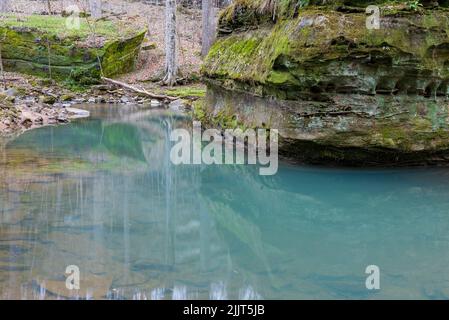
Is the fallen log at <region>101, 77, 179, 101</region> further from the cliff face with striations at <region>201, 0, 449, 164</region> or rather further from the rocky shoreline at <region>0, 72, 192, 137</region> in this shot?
the cliff face with striations at <region>201, 0, 449, 164</region>

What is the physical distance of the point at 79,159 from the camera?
9.65m

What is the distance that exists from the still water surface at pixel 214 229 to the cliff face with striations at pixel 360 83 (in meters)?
0.58

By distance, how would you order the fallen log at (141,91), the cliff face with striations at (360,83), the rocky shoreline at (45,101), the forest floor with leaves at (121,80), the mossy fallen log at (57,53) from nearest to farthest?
the cliff face with striations at (360,83) → the rocky shoreline at (45,101) → the forest floor with leaves at (121,80) → the fallen log at (141,91) → the mossy fallen log at (57,53)

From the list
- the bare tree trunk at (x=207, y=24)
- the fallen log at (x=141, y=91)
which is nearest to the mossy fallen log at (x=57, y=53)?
the fallen log at (x=141, y=91)

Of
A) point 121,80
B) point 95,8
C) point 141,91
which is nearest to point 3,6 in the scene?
point 95,8

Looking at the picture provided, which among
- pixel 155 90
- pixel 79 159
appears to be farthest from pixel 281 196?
pixel 155 90

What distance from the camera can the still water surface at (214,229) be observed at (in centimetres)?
421

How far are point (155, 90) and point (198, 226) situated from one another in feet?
58.0

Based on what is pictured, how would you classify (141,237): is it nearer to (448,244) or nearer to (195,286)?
(195,286)

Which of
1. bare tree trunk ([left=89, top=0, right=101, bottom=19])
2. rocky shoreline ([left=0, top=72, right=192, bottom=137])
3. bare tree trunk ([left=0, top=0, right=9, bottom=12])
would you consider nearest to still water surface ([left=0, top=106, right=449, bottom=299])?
rocky shoreline ([left=0, top=72, right=192, bottom=137])

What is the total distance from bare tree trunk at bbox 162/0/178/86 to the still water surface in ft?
46.4

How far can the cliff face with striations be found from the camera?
7832mm

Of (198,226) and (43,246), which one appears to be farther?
(198,226)

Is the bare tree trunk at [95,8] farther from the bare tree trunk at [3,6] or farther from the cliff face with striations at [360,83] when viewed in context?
the cliff face with striations at [360,83]
